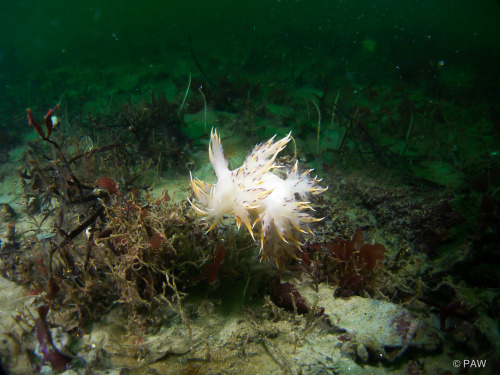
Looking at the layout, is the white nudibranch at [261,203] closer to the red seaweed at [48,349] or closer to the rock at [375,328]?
the rock at [375,328]

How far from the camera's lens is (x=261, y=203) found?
2.18 m

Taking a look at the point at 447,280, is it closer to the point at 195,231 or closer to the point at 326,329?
the point at 326,329

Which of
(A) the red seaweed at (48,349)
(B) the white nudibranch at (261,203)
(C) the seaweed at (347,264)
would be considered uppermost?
(B) the white nudibranch at (261,203)

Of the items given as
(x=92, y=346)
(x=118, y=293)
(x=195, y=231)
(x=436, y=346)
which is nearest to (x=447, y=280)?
(x=436, y=346)

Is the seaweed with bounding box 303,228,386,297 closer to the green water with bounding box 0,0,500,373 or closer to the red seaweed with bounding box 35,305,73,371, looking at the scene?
the green water with bounding box 0,0,500,373

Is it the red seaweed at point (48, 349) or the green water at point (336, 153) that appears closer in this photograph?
the red seaweed at point (48, 349)

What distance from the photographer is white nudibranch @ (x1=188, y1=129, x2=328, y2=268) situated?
2156mm

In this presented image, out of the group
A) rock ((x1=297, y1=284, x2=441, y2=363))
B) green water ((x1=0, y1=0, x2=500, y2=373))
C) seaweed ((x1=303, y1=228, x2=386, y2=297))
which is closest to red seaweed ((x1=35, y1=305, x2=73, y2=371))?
green water ((x1=0, y1=0, x2=500, y2=373))

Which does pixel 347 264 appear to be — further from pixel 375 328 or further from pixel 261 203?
pixel 261 203

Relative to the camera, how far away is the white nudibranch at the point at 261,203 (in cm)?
216

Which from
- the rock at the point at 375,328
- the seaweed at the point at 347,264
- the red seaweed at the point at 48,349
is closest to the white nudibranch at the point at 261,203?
the seaweed at the point at 347,264

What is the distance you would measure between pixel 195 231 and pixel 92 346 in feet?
4.20

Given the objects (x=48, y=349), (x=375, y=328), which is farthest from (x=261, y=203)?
(x=48, y=349)

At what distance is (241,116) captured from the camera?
595 centimetres
